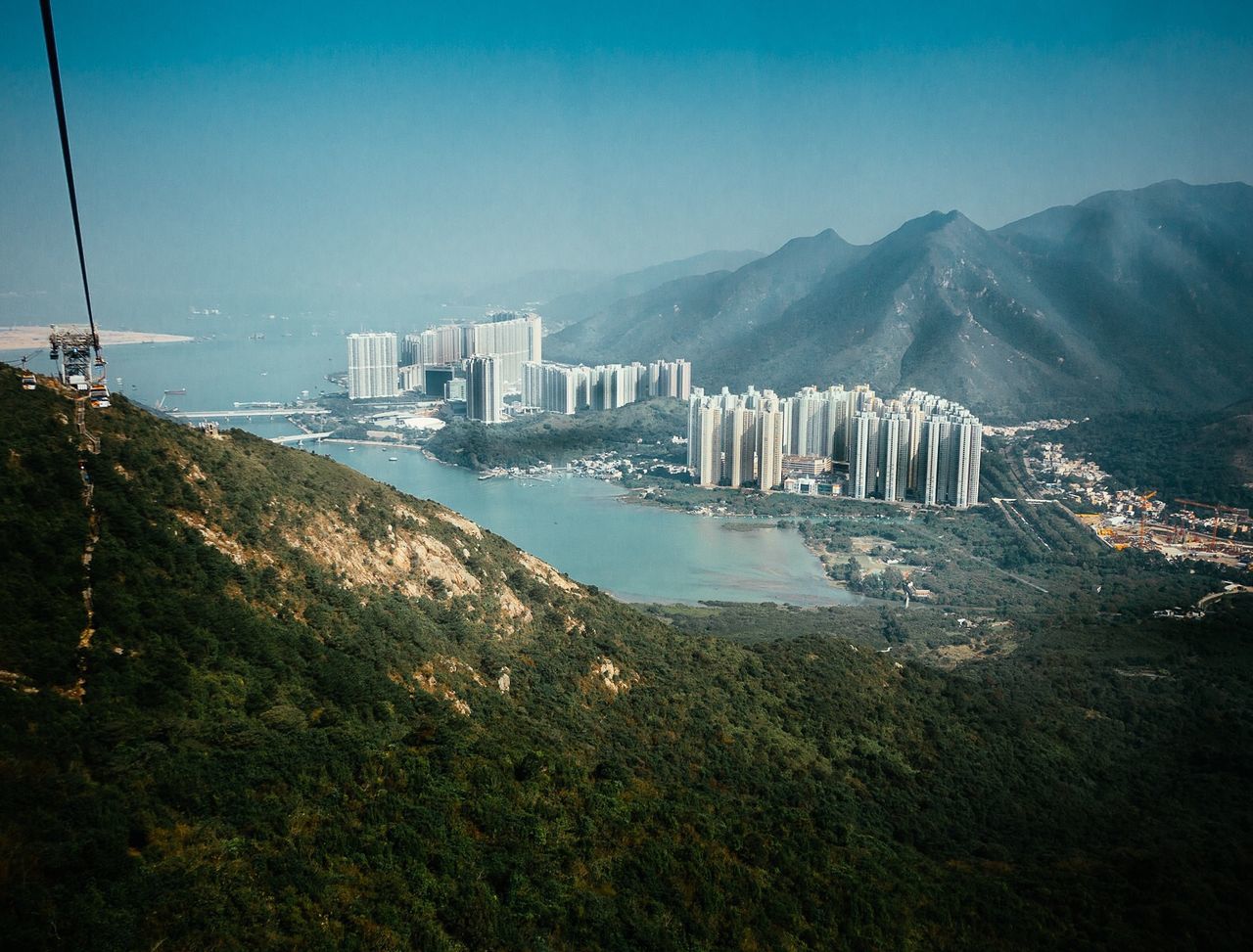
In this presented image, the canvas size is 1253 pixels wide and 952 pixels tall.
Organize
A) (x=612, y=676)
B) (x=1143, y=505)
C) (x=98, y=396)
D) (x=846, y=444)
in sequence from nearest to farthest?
(x=98, y=396) < (x=612, y=676) < (x=1143, y=505) < (x=846, y=444)

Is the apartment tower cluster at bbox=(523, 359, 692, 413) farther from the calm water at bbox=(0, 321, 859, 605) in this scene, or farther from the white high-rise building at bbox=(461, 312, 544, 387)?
the calm water at bbox=(0, 321, 859, 605)

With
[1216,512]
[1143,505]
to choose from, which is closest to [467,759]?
[1216,512]

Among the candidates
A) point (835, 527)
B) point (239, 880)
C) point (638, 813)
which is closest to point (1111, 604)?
point (835, 527)

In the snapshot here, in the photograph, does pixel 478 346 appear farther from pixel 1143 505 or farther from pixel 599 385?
pixel 1143 505

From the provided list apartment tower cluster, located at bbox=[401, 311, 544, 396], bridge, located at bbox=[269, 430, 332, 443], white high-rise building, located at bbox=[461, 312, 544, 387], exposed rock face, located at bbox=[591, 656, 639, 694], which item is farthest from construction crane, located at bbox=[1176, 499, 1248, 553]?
white high-rise building, located at bbox=[461, 312, 544, 387]

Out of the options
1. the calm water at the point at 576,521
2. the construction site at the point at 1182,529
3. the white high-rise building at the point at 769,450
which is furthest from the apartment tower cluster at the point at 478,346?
the construction site at the point at 1182,529

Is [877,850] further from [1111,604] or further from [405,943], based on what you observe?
[1111,604]
